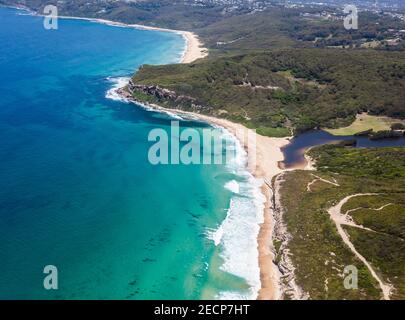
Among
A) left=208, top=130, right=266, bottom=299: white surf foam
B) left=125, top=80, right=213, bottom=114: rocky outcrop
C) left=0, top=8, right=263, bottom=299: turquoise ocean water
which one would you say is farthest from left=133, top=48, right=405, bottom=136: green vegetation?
left=208, top=130, right=266, bottom=299: white surf foam

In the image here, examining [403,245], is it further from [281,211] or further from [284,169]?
[284,169]

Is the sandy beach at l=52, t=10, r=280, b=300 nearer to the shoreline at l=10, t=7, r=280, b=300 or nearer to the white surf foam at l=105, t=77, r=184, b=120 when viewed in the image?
the shoreline at l=10, t=7, r=280, b=300

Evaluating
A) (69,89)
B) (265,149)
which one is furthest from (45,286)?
(69,89)

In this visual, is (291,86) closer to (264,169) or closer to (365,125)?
(365,125)

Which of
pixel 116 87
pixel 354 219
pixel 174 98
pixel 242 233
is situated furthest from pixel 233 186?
pixel 116 87

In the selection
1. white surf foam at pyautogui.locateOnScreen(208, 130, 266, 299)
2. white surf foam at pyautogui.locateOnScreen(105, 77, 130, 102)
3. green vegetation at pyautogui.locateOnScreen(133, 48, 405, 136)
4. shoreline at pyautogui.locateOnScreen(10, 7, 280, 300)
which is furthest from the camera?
white surf foam at pyautogui.locateOnScreen(105, 77, 130, 102)

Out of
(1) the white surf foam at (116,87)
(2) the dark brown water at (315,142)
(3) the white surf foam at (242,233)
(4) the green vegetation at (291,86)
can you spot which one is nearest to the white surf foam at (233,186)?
(3) the white surf foam at (242,233)
